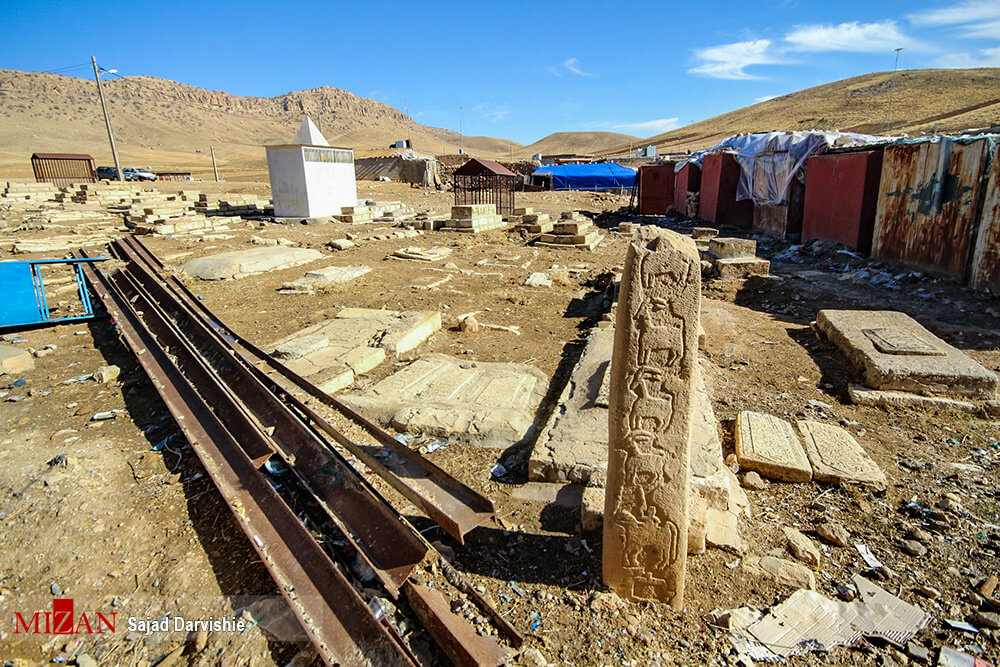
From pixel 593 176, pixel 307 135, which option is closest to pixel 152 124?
pixel 593 176

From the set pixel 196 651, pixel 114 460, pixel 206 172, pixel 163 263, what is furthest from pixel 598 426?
pixel 206 172

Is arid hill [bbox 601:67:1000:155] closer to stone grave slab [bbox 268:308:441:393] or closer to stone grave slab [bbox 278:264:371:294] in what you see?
stone grave slab [bbox 278:264:371:294]

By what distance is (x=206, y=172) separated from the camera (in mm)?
44000

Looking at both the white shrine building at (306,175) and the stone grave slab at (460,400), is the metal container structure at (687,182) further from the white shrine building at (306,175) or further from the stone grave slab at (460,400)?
the stone grave slab at (460,400)

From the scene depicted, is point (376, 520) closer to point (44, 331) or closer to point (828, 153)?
point (44, 331)

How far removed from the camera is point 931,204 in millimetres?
8484

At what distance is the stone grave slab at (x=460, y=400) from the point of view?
4.14m

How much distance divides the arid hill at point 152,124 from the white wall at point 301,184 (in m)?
25.9

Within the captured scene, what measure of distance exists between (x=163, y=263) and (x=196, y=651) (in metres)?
10.2

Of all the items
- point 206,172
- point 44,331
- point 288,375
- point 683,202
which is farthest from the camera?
point 206,172

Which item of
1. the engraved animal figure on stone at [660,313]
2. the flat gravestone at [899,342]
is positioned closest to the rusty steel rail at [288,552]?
the engraved animal figure on stone at [660,313]

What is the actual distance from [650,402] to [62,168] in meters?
41.2

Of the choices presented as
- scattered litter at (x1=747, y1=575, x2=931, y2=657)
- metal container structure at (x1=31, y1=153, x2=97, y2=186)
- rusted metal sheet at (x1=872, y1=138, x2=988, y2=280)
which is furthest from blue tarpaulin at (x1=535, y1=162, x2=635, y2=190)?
scattered litter at (x1=747, y1=575, x2=931, y2=657)

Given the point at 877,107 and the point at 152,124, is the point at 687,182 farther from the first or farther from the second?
the point at 152,124
